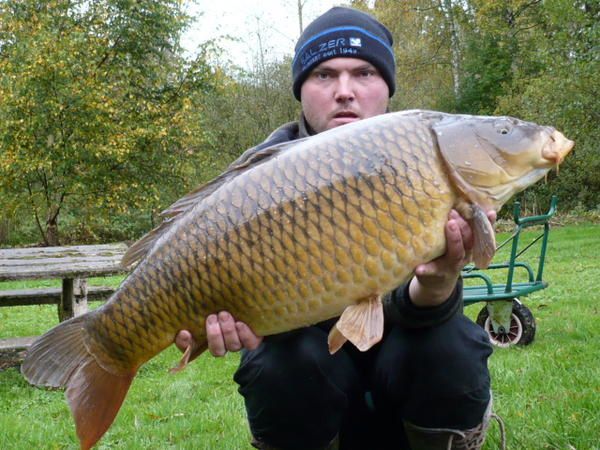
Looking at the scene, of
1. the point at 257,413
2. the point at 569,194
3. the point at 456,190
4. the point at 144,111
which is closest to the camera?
the point at 456,190

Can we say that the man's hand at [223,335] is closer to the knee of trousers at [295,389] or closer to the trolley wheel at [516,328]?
the knee of trousers at [295,389]

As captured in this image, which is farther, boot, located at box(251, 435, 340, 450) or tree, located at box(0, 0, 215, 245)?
tree, located at box(0, 0, 215, 245)

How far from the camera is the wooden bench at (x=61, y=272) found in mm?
3453

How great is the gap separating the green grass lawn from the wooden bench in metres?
0.52

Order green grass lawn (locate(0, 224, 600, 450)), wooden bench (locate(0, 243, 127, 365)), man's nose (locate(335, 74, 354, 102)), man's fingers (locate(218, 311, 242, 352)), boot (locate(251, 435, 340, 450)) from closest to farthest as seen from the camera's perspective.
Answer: man's fingers (locate(218, 311, 242, 352)), boot (locate(251, 435, 340, 450)), man's nose (locate(335, 74, 354, 102)), green grass lawn (locate(0, 224, 600, 450)), wooden bench (locate(0, 243, 127, 365))

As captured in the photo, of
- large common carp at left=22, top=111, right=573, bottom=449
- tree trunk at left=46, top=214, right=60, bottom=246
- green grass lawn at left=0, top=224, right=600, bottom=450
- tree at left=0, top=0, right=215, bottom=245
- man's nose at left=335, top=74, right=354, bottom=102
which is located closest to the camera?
large common carp at left=22, top=111, right=573, bottom=449

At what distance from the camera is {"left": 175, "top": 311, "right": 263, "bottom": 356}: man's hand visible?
129 cm

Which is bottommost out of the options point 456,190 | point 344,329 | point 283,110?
point 344,329

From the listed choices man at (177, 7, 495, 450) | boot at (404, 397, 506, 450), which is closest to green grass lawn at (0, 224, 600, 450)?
boot at (404, 397, 506, 450)

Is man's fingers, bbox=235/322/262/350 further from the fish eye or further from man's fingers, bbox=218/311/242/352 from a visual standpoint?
the fish eye

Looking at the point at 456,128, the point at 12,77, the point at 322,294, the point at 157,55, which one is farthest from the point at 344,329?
the point at 157,55

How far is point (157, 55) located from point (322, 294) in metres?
10.6

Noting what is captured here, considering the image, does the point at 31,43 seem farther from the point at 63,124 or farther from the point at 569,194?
the point at 569,194

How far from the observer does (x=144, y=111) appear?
10492 millimetres
